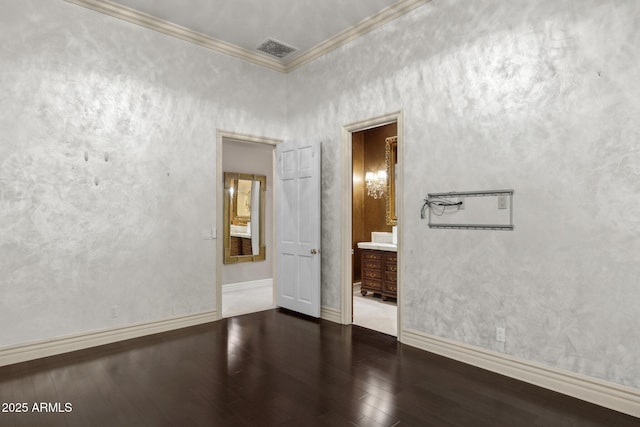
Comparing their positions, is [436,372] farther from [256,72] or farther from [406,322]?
[256,72]

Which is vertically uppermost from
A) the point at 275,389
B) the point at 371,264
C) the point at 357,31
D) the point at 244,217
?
the point at 357,31

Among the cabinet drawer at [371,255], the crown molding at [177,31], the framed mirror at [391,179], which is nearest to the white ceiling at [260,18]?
the crown molding at [177,31]

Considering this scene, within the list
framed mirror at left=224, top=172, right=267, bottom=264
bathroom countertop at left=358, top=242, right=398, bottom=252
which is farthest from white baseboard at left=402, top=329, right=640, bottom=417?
framed mirror at left=224, top=172, right=267, bottom=264

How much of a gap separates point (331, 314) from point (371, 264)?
1.52 metres

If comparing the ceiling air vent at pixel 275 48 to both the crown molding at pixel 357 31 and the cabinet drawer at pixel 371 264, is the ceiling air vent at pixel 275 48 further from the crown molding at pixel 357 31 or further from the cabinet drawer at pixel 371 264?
the cabinet drawer at pixel 371 264

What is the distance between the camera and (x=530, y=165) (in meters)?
2.86

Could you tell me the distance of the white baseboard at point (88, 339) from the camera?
10.6ft

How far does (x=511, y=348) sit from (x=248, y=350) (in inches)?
93.1

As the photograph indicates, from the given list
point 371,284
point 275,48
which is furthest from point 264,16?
point 371,284

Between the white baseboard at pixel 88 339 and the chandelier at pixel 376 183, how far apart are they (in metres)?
3.61

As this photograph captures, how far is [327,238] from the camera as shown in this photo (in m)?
4.64

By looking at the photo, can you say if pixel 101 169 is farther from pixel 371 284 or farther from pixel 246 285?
pixel 371 284

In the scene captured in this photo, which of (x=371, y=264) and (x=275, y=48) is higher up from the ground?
(x=275, y=48)

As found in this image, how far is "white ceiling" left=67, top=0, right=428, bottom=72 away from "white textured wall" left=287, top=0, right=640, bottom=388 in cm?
34
